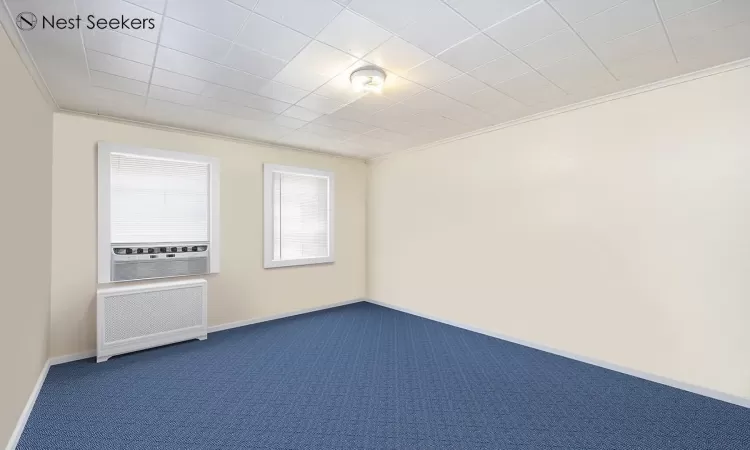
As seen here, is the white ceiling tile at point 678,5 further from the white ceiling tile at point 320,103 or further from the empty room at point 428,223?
the white ceiling tile at point 320,103

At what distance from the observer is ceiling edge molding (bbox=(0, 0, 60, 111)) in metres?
1.88

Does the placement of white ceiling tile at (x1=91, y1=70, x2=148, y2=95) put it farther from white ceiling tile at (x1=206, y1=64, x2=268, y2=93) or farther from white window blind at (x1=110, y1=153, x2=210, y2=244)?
white window blind at (x1=110, y1=153, x2=210, y2=244)

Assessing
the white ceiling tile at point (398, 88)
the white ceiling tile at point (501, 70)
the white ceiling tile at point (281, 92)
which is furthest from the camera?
the white ceiling tile at point (281, 92)

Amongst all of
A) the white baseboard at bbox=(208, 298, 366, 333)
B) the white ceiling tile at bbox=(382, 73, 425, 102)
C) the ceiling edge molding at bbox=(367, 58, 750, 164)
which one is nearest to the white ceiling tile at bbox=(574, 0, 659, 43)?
the ceiling edge molding at bbox=(367, 58, 750, 164)

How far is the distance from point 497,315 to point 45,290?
4808mm

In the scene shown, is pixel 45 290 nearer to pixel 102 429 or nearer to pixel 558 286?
pixel 102 429

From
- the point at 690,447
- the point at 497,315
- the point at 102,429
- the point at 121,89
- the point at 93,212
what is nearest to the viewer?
the point at 690,447

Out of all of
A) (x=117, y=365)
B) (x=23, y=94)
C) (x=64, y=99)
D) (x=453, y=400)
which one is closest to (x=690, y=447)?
(x=453, y=400)

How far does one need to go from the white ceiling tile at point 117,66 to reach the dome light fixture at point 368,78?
5.34 ft

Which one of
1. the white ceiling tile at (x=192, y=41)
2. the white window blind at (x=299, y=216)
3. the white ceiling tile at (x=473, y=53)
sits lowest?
the white window blind at (x=299, y=216)

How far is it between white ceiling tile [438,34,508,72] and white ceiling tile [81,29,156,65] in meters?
2.11

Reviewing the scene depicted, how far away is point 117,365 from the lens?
10.7ft

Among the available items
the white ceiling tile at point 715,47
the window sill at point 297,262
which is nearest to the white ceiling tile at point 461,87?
the white ceiling tile at point 715,47

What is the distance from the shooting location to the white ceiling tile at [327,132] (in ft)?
13.2
